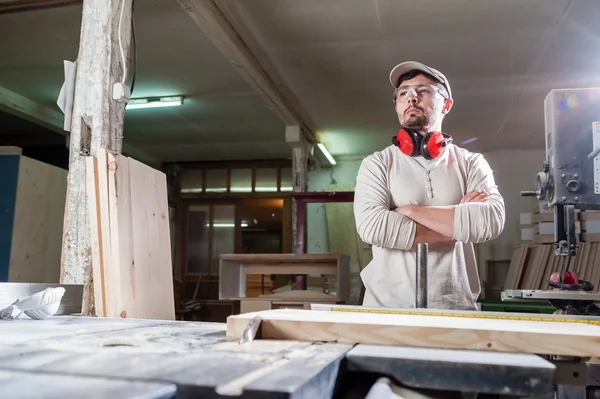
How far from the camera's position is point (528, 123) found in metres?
7.40

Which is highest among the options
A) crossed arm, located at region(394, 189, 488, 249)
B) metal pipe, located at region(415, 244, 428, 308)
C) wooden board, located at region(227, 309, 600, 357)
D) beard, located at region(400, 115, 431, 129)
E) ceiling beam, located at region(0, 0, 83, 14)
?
ceiling beam, located at region(0, 0, 83, 14)

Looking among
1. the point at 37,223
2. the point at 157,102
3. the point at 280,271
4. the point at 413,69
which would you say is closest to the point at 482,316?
the point at 413,69

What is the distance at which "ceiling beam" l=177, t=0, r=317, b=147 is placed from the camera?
4.21 metres

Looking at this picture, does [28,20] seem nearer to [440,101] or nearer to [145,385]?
[440,101]

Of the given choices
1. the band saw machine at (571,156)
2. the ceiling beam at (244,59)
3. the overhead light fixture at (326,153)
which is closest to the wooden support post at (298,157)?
the ceiling beam at (244,59)

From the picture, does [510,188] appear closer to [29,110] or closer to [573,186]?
[573,186]

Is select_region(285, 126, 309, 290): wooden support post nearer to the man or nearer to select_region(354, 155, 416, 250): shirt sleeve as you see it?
the man

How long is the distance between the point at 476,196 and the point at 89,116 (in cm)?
179

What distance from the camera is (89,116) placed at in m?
2.44

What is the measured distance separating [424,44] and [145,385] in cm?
488

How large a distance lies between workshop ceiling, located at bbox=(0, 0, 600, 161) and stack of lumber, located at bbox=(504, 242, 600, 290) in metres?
1.85

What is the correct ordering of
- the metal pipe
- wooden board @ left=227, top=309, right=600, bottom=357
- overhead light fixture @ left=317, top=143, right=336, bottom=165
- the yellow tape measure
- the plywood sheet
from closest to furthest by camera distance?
wooden board @ left=227, top=309, right=600, bottom=357 < the yellow tape measure < the metal pipe < the plywood sheet < overhead light fixture @ left=317, top=143, right=336, bottom=165

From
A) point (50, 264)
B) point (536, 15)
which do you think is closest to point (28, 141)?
point (50, 264)

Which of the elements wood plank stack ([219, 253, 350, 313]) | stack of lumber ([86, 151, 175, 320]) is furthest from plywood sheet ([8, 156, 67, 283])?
stack of lumber ([86, 151, 175, 320])
